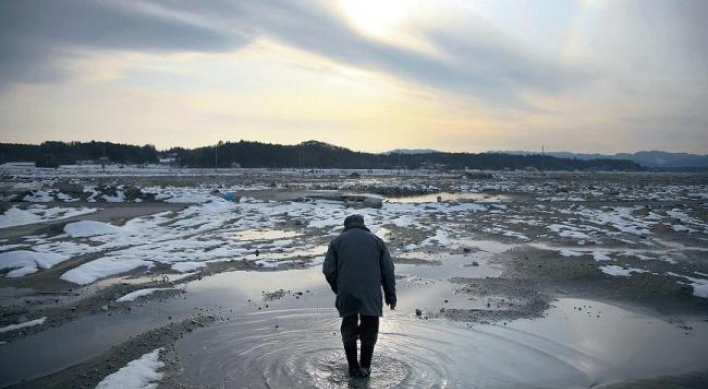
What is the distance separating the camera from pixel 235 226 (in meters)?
21.6

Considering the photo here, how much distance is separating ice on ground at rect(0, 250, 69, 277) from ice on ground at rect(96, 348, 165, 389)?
6959 millimetres

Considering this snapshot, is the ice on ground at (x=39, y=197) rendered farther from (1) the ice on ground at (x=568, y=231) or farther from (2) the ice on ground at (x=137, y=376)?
(2) the ice on ground at (x=137, y=376)

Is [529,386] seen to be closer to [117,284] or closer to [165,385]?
[165,385]

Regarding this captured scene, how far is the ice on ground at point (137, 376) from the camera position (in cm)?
584

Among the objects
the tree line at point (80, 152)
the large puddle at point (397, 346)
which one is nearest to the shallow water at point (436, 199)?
the large puddle at point (397, 346)

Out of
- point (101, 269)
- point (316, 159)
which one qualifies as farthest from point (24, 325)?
point (316, 159)

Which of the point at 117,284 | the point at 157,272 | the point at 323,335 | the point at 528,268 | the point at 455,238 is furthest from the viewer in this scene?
the point at 455,238

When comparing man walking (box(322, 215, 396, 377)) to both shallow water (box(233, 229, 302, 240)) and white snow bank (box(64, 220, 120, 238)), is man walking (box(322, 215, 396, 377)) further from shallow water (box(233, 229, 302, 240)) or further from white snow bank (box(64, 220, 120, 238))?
white snow bank (box(64, 220, 120, 238))

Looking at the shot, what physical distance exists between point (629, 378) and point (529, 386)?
1.39 meters

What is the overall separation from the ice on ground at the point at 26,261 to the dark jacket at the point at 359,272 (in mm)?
8953

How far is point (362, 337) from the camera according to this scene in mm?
6406

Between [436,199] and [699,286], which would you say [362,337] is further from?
[436,199]

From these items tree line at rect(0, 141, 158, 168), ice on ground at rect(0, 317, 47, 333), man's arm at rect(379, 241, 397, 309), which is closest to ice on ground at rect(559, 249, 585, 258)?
man's arm at rect(379, 241, 397, 309)

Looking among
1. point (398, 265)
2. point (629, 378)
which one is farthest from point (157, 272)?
point (629, 378)
